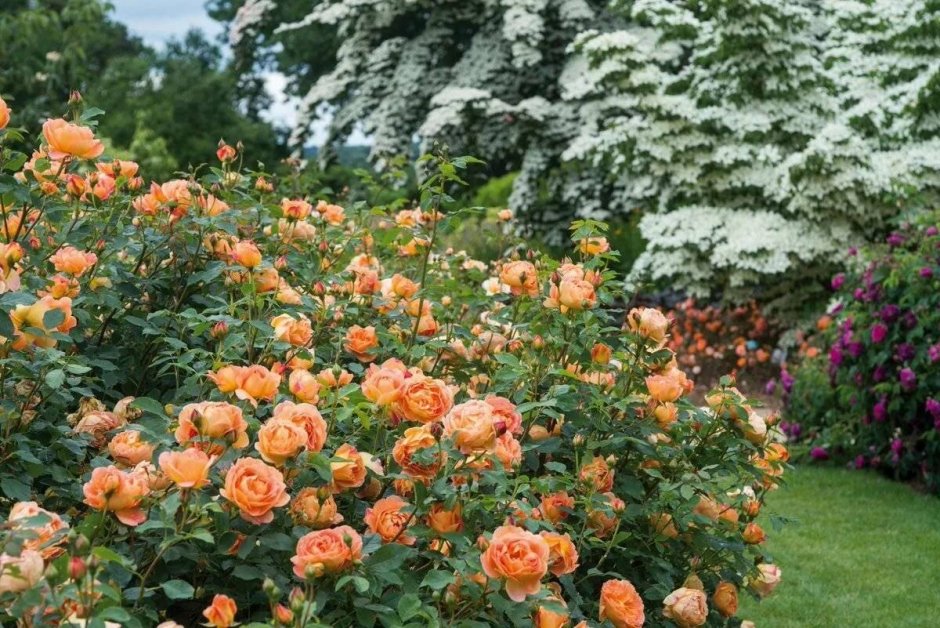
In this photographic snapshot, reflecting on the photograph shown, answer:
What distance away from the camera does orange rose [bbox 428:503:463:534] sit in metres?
1.47

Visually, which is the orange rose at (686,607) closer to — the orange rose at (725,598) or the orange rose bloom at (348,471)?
the orange rose at (725,598)

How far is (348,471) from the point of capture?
1.48m

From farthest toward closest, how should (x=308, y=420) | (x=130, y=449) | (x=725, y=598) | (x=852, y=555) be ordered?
(x=852, y=555) → (x=725, y=598) → (x=130, y=449) → (x=308, y=420)

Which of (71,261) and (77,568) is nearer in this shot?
(77,568)

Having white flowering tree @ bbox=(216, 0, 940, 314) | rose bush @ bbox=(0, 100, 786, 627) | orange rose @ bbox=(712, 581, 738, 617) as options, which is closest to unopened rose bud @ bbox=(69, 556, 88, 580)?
rose bush @ bbox=(0, 100, 786, 627)

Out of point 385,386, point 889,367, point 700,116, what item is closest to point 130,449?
point 385,386

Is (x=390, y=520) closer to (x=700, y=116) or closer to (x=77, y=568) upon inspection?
(x=77, y=568)

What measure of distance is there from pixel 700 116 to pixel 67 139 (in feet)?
19.7

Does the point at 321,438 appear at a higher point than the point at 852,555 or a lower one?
higher

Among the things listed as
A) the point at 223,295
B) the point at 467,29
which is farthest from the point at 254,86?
the point at 223,295

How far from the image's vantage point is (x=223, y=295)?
2180mm

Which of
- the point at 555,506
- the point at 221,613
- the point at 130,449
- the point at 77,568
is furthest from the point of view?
the point at 555,506

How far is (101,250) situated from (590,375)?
96cm

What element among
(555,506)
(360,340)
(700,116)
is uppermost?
(360,340)
